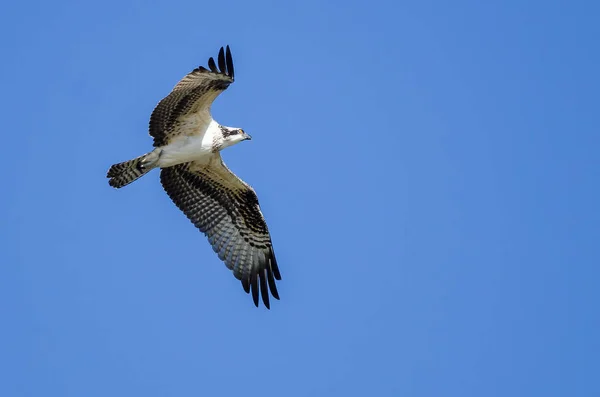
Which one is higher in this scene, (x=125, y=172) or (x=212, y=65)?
(x=212, y=65)

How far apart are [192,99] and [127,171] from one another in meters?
1.24

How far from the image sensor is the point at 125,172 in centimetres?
1253

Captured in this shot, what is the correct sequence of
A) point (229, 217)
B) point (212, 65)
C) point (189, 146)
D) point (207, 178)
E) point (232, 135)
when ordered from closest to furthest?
point (212, 65) < point (189, 146) < point (232, 135) < point (207, 178) < point (229, 217)

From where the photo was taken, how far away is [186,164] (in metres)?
13.2

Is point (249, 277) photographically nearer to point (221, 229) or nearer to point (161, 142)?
point (221, 229)

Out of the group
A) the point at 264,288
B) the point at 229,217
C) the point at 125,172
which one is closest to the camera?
the point at 125,172

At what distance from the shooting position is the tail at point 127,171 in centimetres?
1249

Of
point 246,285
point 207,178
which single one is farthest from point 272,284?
point 207,178

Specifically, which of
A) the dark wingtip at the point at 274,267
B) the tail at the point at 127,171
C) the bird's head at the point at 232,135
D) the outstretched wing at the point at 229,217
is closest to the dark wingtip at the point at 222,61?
the bird's head at the point at 232,135

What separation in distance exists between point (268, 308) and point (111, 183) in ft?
8.49

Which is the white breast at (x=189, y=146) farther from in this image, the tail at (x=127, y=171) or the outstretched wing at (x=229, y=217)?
the outstretched wing at (x=229, y=217)

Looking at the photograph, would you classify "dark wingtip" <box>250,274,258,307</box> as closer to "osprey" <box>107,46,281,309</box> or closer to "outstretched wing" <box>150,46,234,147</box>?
"osprey" <box>107,46,281,309</box>

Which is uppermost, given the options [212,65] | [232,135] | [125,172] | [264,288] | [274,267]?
[212,65]

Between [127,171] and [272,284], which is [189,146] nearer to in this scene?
[127,171]
